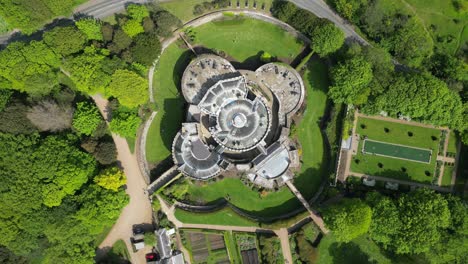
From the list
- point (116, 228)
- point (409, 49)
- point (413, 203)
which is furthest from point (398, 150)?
point (116, 228)

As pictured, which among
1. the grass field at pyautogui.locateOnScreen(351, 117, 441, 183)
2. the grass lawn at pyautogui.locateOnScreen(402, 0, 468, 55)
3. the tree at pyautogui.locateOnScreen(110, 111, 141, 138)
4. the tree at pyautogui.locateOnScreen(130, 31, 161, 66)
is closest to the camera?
the tree at pyautogui.locateOnScreen(110, 111, 141, 138)

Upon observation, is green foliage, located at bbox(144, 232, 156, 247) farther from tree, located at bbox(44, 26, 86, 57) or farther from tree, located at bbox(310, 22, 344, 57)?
tree, located at bbox(310, 22, 344, 57)

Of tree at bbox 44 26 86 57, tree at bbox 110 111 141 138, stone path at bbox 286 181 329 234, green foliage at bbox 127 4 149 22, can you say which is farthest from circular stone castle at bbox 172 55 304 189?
tree at bbox 44 26 86 57

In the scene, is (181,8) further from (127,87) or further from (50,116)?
(50,116)

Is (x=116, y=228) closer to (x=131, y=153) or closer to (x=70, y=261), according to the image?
(x=70, y=261)

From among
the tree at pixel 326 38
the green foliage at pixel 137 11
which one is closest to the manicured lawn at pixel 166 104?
the green foliage at pixel 137 11
